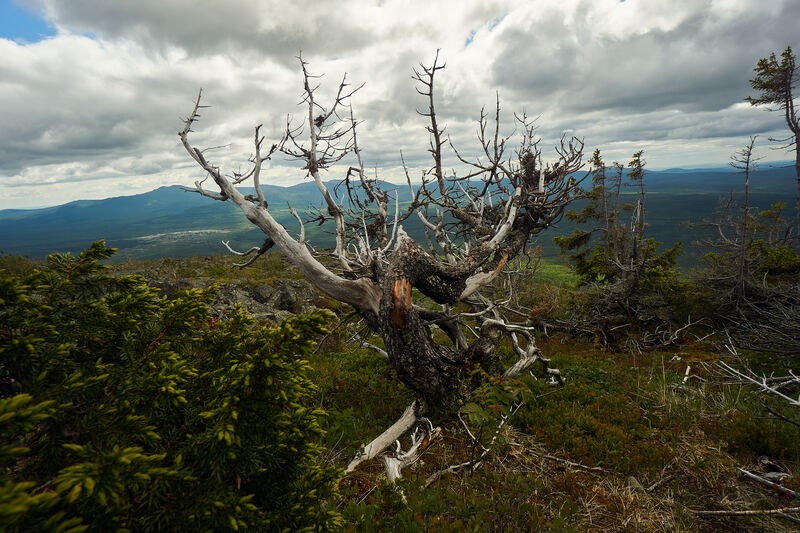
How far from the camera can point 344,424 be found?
20.1 feet

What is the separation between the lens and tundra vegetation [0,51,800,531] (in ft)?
5.63

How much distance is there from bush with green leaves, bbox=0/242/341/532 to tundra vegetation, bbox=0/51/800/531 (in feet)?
0.04

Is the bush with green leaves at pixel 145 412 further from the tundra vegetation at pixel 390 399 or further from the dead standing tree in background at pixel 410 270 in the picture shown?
the dead standing tree in background at pixel 410 270

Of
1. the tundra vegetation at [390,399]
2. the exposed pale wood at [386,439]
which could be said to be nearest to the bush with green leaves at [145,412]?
the tundra vegetation at [390,399]

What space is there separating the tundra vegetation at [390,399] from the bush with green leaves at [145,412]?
1cm

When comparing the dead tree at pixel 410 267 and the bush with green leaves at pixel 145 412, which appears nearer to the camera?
the bush with green leaves at pixel 145 412

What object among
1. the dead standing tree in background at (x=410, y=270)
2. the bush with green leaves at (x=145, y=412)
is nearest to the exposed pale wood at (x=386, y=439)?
the dead standing tree in background at (x=410, y=270)

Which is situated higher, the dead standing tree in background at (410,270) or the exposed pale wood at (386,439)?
the dead standing tree in background at (410,270)

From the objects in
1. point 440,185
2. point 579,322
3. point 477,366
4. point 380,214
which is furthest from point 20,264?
point 579,322

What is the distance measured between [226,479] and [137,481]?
2.01 ft

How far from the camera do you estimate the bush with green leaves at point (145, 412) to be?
4.89 feet

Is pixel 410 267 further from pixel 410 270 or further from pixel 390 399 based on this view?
pixel 390 399

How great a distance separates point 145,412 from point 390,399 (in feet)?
18.7

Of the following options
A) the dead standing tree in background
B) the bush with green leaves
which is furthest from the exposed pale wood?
the bush with green leaves
